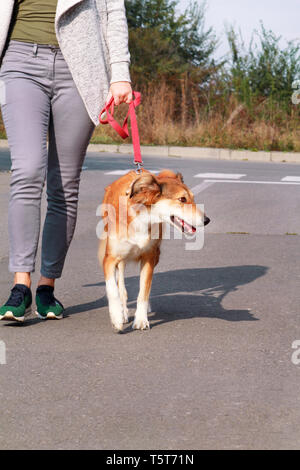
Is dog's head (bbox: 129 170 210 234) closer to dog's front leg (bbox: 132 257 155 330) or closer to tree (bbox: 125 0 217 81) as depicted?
dog's front leg (bbox: 132 257 155 330)

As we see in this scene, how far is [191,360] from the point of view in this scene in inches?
166

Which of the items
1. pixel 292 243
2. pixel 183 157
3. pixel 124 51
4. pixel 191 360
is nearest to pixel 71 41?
pixel 124 51

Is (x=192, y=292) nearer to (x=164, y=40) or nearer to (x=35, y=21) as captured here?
(x=35, y=21)

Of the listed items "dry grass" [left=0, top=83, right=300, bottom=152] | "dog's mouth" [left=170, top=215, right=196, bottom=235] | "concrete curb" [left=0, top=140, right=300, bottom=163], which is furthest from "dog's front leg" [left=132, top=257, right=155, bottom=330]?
"dry grass" [left=0, top=83, right=300, bottom=152]

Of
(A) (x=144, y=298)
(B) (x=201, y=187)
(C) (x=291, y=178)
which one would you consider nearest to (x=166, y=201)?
(A) (x=144, y=298)

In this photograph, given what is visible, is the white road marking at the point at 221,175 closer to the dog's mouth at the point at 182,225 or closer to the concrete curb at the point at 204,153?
the concrete curb at the point at 204,153

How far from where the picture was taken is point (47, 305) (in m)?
4.95

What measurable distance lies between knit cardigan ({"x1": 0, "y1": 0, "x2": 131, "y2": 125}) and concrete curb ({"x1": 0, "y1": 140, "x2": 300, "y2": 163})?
45.6 ft

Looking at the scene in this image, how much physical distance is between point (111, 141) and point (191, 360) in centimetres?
1685

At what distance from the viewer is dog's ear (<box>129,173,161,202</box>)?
4.68m

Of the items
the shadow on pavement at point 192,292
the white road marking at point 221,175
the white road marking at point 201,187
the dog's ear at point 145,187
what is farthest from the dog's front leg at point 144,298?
the white road marking at point 221,175

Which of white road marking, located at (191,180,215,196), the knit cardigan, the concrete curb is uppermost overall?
the knit cardigan

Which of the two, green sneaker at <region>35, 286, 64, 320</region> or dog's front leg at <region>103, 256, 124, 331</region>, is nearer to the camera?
dog's front leg at <region>103, 256, 124, 331</region>

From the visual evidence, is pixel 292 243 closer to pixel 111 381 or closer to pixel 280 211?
pixel 280 211
